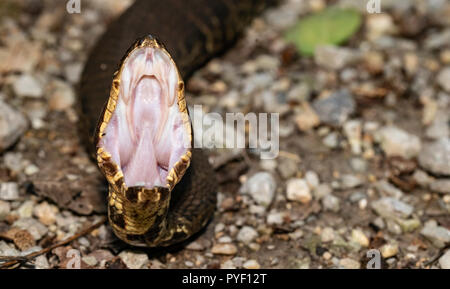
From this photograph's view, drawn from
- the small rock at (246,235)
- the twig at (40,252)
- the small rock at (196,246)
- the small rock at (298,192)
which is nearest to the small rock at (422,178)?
the small rock at (298,192)

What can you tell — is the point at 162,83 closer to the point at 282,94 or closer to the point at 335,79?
the point at 282,94

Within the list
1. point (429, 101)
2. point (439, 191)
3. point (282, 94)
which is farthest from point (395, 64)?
point (439, 191)

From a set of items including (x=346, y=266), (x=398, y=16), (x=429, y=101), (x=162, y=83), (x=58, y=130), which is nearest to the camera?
(x=162, y=83)

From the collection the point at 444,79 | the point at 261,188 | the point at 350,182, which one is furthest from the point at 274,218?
the point at 444,79

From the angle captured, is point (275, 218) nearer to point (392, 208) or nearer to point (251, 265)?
point (251, 265)

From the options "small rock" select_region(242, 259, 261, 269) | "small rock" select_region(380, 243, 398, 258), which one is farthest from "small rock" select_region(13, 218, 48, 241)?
"small rock" select_region(380, 243, 398, 258)
